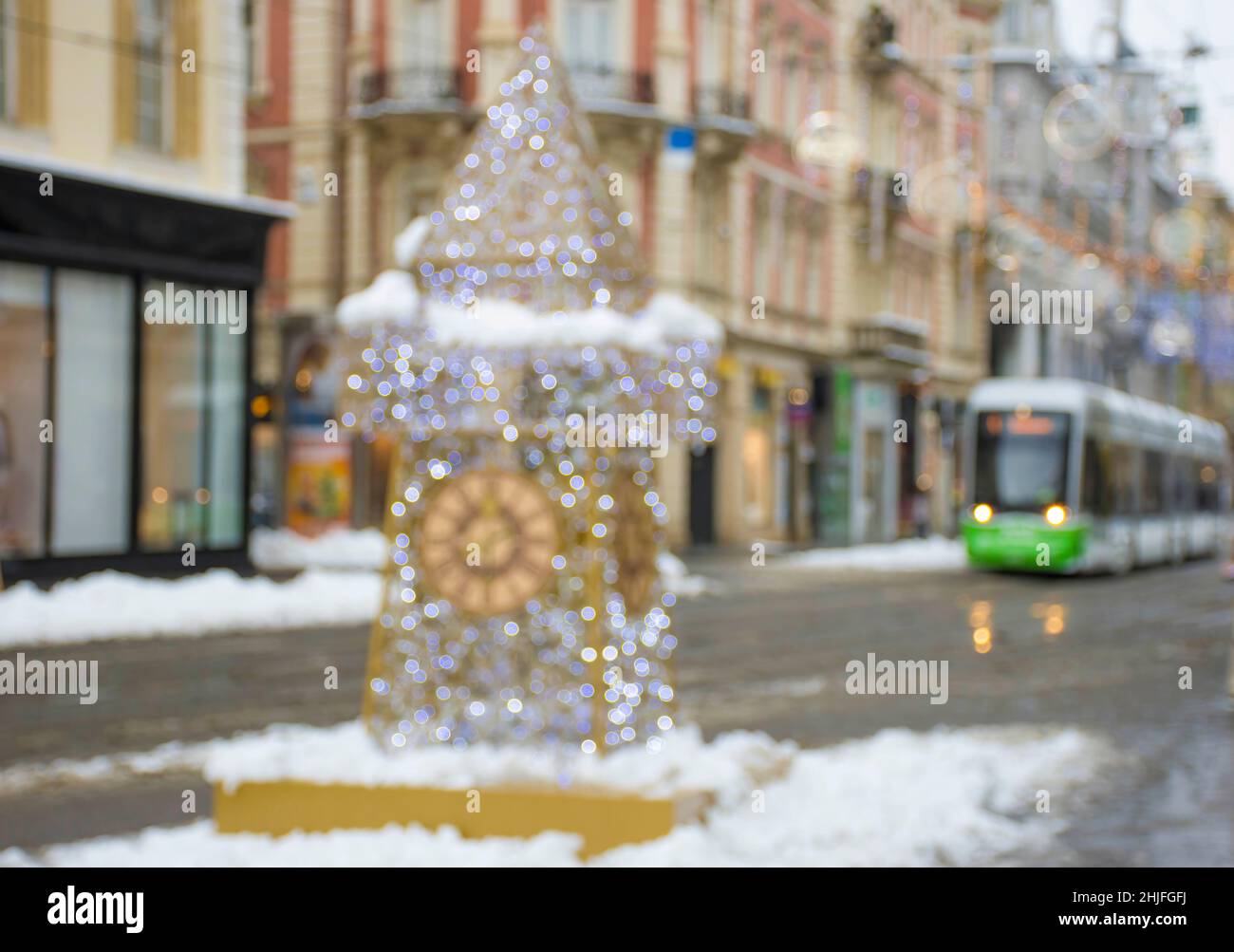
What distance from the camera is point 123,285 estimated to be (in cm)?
2252

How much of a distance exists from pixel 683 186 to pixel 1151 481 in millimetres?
10706

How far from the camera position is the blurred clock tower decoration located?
722cm

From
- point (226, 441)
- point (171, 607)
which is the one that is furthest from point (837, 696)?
point (226, 441)

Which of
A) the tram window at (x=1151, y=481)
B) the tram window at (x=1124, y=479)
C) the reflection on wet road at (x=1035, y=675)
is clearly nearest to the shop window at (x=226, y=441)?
the reflection on wet road at (x=1035, y=675)

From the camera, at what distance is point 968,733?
34.5ft

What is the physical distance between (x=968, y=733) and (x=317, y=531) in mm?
27042

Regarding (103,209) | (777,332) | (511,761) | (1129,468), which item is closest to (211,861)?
(511,761)

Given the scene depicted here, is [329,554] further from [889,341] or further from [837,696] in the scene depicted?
[889,341]

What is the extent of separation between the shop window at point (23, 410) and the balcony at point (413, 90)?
15.1 metres

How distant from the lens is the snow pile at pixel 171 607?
660 inches

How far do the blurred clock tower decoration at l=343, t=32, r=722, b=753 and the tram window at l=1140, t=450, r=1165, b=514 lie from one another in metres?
27.3

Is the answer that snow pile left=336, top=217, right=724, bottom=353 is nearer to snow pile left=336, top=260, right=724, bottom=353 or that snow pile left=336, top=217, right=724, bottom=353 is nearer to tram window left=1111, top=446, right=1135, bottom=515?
snow pile left=336, top=260, right=724, bottom=353

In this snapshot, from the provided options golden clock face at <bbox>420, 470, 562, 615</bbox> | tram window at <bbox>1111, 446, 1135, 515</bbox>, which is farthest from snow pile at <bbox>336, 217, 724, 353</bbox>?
tram window at <bbox>1111, 446, 1135, 515</bbox>
